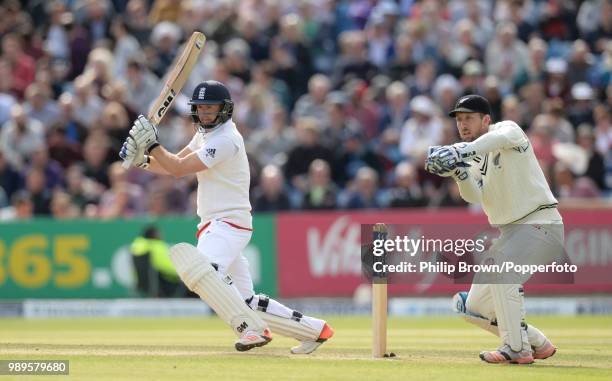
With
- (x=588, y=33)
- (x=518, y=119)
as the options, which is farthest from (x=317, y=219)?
(x=588, y=33)

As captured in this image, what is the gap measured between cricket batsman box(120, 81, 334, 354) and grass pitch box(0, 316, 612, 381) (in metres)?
0.23

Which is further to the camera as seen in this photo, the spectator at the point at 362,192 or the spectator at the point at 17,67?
the spectator at the point at 17,67

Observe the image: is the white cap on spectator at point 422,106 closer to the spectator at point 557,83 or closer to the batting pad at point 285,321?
the spectator at point 557,83

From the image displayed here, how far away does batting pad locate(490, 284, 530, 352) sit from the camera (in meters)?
8.77

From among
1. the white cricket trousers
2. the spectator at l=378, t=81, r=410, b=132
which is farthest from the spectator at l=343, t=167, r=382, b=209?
the white cricket trousers

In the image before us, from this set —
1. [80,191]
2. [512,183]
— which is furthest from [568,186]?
[512,183]

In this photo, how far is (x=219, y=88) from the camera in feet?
31.2

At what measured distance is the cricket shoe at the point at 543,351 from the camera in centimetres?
920

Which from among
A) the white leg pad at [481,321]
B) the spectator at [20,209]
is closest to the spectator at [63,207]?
the spectator at [20,209]

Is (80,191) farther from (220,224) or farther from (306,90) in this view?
(220,224)

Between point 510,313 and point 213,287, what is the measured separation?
2.04m

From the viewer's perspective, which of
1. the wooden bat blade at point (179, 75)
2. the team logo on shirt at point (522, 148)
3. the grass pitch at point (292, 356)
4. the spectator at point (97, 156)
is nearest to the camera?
the grass pitch at point (292, 356)

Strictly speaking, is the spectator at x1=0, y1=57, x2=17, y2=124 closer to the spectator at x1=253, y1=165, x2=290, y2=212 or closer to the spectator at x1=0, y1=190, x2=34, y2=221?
the spectator at x1=0, y1=190, x2=34, y2=221

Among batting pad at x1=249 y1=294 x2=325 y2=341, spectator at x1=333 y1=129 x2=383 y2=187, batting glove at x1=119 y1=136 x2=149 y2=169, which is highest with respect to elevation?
batting glove at x1=119 y1=136 x2=149 y2=169
